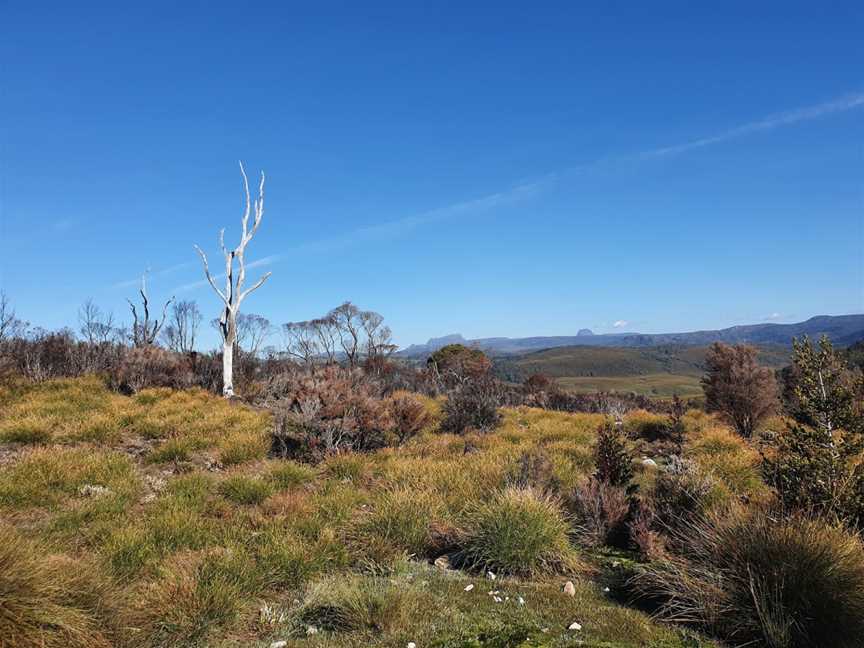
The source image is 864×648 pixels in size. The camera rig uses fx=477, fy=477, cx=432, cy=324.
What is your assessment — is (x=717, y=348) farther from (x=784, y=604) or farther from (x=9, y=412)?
(x=9, y=412)

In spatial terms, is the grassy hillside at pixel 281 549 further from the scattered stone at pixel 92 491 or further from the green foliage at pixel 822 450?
the green foliage at pixel 822 450

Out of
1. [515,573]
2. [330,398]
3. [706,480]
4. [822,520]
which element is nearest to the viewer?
[822,520]

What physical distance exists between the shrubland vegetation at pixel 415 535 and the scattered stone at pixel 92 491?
4cm

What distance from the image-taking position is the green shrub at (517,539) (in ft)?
16.3

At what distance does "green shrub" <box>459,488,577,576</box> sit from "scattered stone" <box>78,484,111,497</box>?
518cm

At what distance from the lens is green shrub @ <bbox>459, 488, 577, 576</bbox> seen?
16.3 feet

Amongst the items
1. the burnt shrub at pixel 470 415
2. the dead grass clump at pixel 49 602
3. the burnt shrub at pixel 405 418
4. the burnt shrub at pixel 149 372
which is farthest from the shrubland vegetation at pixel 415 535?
the burnt shrub at pixel 149 372

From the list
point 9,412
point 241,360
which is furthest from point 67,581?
point 241,360

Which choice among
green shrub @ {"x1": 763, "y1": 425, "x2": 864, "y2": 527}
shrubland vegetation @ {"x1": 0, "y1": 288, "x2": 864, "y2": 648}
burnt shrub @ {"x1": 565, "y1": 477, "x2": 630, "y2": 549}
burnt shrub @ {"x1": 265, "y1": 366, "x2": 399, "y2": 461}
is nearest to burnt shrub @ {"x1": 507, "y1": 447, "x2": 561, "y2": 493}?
shrubland vegetation @ {"x1": 0, "y1": 288, "x2": 864, "y2": 648}

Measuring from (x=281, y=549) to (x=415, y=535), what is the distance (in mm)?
1522

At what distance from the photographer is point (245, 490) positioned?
279 inches

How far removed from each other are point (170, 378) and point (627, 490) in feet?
50.4

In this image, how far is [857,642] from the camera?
3309 mm

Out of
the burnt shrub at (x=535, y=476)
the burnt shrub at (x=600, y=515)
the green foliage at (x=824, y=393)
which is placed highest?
the green foliage at (x=824, y=393)
